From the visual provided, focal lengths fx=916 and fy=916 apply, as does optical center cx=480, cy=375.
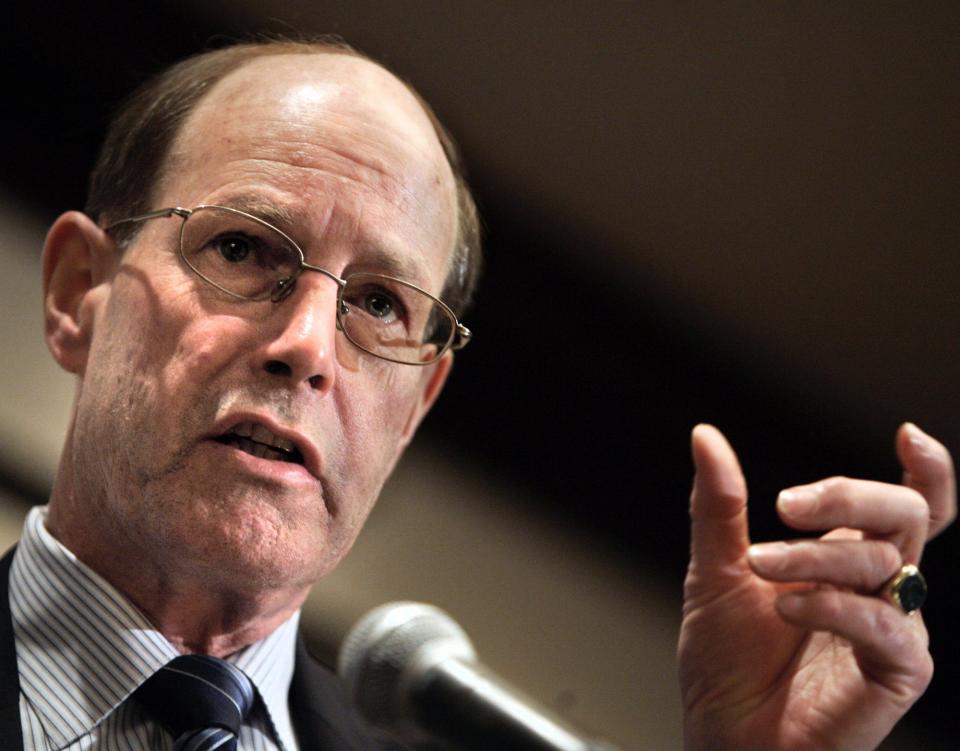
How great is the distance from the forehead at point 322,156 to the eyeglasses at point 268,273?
0.14 feet

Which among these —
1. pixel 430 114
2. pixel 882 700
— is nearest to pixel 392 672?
pixel 882 700

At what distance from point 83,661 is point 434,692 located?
516 mm

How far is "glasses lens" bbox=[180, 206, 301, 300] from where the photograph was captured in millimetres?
1408

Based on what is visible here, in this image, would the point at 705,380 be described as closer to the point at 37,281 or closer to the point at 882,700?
the point at 882,700

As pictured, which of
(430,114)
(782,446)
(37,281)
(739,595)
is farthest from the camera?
(782,446)

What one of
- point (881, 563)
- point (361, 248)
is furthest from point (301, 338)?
point (881, 563)

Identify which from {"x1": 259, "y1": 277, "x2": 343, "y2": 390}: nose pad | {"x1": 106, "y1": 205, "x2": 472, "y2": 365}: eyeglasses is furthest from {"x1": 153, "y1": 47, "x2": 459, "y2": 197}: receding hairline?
{"x1": 259, "y1": 277, "x2": 343, "y2": 390}: nose pad

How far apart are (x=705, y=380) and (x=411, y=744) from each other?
1.38m

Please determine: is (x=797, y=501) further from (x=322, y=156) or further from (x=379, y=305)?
(x=322, y=156)

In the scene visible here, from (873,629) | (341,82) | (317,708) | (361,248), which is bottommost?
(317,708)

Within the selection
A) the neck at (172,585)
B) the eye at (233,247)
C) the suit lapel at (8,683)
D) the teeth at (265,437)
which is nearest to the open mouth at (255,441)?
the teeth at (265,437)

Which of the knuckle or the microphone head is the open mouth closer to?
the microphone head

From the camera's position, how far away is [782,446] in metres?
2.33

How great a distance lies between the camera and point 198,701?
1.29 meters
